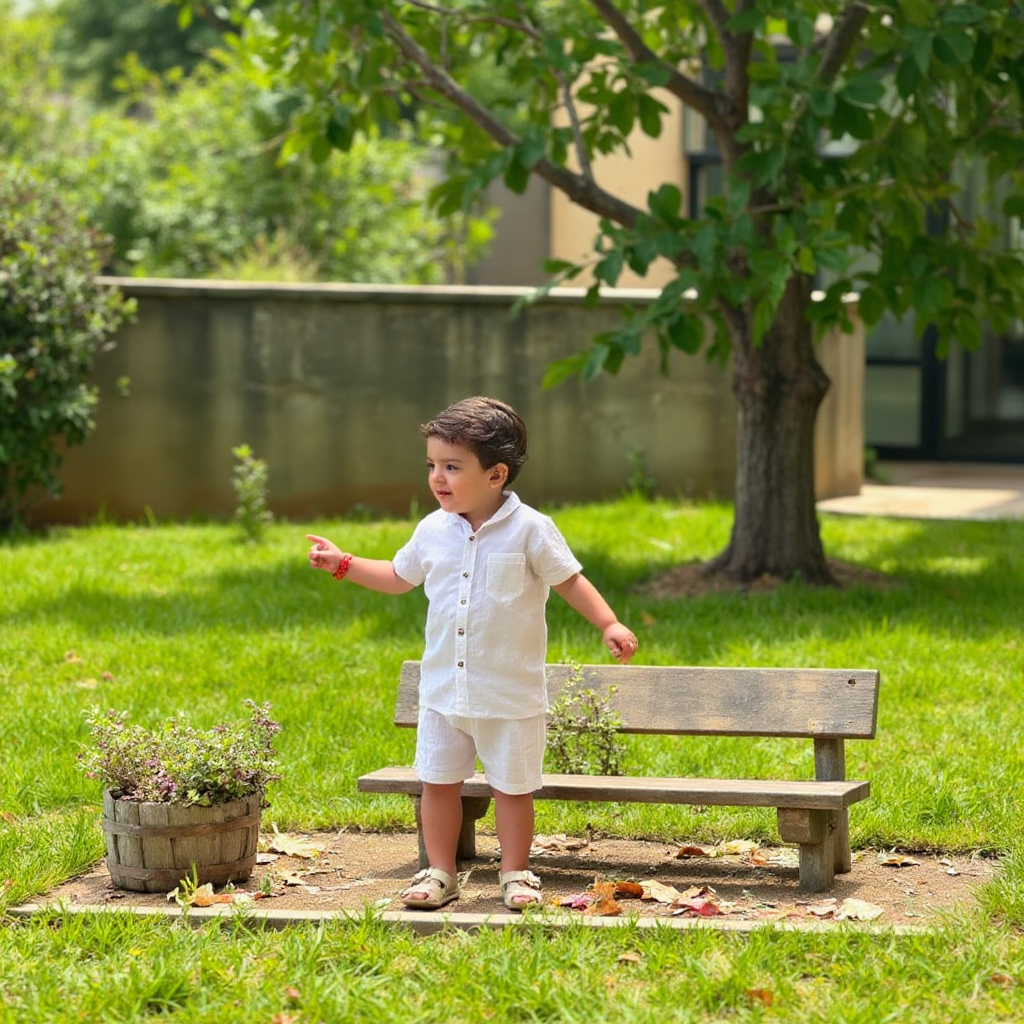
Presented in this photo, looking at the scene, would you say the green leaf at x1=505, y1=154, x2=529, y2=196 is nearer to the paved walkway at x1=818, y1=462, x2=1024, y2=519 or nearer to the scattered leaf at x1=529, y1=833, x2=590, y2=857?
the scattered leaf at x1=529, y1=833, x2=590, y2=857

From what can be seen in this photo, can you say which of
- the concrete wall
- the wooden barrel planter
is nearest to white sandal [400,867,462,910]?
the wooden barrel planter

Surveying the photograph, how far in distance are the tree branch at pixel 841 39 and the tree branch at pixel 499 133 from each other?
3.82 ft

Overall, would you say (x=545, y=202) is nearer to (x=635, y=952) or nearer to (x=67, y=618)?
(x=67, y=618)

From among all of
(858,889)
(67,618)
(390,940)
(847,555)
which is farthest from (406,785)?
(847,555)

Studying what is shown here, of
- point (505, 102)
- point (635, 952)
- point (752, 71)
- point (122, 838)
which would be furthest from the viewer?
point (505, 102)

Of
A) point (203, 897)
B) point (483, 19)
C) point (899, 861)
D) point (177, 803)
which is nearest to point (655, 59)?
point (483, 19)

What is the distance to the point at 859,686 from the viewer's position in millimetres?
4578

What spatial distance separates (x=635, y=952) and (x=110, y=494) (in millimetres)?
8094

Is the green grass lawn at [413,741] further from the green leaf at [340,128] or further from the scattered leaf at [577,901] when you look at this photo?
the green leaf at [340,128]

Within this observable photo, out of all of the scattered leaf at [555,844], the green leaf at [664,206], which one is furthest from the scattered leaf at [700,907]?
the green leaf at [664,206]

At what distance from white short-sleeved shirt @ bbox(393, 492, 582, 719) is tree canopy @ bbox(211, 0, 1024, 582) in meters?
2.76

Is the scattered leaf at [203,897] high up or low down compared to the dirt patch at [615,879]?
up

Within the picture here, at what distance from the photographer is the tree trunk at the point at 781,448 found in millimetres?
8586

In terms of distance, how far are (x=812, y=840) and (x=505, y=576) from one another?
1.06 metres
